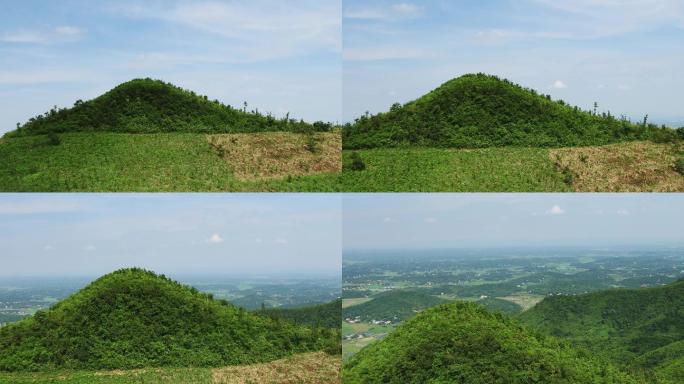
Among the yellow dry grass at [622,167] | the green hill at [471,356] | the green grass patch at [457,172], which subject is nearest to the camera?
the green hill at [471,356]

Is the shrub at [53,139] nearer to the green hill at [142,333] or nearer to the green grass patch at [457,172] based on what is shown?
the green hill at [142,333]

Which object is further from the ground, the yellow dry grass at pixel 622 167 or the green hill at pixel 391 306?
the yellow dry grass at pixel 622 167

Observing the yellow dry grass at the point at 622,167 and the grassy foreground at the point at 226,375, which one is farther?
the yellow dry grass at the point at 622,167

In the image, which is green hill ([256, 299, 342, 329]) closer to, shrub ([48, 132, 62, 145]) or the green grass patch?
the green grass patch

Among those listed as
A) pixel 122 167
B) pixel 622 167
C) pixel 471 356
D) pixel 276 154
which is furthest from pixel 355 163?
pixel 622 167

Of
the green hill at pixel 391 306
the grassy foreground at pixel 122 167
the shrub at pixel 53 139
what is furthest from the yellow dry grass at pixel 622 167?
the shrub at pixel 53 139


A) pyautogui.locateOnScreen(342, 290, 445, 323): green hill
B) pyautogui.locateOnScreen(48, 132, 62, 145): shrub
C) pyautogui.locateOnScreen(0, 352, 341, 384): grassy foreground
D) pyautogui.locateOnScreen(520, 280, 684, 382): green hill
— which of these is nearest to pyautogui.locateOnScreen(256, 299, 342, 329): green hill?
pyautogui.locateOnScreen(342, 290, 445, 323): green hill

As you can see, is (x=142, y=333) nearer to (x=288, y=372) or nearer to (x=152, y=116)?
(x=288, y=372)

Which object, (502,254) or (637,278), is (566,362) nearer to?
(502,254)
